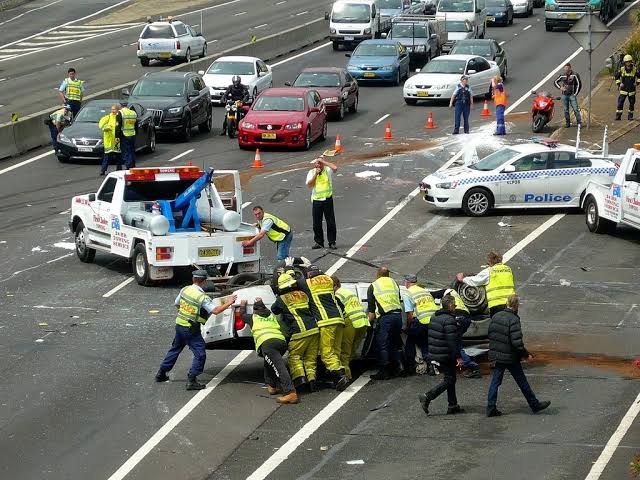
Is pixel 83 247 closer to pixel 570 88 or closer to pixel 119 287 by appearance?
pixel 119 287

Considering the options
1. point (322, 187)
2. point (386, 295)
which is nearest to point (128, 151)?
point (322, 187)

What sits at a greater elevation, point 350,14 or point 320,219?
point 320,219

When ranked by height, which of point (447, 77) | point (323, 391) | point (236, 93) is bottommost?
point (447, 77)

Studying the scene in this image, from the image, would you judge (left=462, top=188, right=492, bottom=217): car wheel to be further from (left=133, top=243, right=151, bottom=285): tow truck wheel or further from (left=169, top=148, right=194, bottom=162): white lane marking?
(left=169, top=148, right=194, bottom=162): white lane marking

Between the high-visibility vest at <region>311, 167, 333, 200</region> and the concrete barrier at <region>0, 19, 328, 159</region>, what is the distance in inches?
495

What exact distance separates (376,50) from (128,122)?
55.2ft

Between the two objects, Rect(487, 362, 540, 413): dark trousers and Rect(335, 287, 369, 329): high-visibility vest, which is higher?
Rect(335, 287, 369, 329): high-visibility vest

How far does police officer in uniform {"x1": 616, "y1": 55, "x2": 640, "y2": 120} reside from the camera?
37.3 metres

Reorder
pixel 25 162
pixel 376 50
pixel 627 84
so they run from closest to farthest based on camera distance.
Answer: pixel 25 162, pixel 627 84, pixel 376 50

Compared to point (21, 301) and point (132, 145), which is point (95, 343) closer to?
point (21, 301)

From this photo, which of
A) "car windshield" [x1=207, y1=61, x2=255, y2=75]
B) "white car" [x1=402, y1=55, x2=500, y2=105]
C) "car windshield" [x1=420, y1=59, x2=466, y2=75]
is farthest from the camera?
"car windshield" [x1=207, y1=61, x2=255, y2=75]

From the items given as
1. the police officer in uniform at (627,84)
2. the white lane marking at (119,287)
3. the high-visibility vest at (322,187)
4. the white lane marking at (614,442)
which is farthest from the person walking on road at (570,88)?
the white lane marking at (614,442)

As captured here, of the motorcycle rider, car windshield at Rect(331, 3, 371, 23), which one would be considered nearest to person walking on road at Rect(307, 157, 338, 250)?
the motorcycle rider

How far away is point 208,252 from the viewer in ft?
73.2
